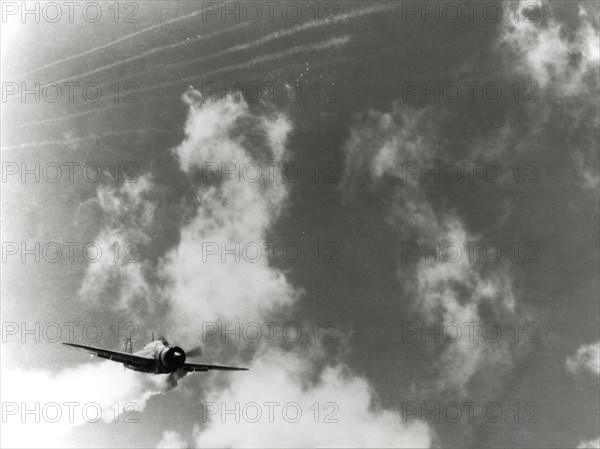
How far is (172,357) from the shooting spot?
52.8m

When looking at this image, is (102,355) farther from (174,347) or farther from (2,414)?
(2,414)

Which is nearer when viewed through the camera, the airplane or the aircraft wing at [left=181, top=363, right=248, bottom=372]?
the airplane

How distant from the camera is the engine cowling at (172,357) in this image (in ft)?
173

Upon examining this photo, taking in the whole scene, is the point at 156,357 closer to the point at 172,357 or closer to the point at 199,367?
the point at 172,357

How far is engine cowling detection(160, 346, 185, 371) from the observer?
2071 inches

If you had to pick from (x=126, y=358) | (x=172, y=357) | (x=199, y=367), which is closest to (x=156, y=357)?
(x=172, y=357)

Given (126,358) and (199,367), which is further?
(199,367)

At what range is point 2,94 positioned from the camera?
63219 millimetres

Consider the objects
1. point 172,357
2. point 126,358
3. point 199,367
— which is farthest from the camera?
point 199,367

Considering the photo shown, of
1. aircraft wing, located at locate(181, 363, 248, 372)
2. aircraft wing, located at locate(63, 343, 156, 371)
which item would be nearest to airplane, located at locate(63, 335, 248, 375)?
aircraft wing, located at locate(63, 343, 156, 371)

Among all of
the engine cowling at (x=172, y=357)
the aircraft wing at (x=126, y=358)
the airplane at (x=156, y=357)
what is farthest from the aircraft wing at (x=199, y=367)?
the aircraft wing at (x=126, y=358)

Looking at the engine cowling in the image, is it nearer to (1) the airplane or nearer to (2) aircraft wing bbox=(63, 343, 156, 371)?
(1) the airplane

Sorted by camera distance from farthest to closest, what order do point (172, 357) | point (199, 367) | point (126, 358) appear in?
point (199, 367) → point (172, 357) → point (126, 358)

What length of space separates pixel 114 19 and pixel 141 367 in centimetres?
3786
